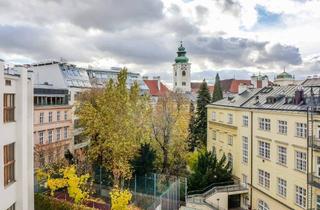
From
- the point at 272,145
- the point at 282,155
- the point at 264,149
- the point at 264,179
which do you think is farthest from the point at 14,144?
the point at 264,179

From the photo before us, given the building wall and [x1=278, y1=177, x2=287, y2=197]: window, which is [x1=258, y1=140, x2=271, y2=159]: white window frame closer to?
the building wall

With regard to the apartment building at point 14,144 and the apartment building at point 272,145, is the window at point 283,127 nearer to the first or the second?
the apartment building at point 272,145

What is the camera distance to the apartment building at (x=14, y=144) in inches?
588

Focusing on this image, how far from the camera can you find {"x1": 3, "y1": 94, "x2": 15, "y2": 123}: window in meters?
15.3

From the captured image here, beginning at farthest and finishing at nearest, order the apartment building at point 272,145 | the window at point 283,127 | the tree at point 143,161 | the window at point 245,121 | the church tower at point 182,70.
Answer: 1. the church tower at point 182,70
2. the window at point 245,121
3. the tree at point 143,161
4. the window at point 283,127
5. the apartment building at point 272,145

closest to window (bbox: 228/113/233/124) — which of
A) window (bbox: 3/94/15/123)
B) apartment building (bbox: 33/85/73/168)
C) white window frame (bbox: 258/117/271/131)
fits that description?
white window frame (bbox: 258/117/271/131)

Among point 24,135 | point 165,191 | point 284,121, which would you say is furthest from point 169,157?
point 24,135

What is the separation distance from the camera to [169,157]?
38.5 meters

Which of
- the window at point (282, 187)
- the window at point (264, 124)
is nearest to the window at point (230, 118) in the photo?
the window at point (264, 124)

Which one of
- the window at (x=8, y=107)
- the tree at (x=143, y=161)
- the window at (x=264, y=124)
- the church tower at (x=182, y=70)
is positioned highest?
the church tower at (x=182, y=70)

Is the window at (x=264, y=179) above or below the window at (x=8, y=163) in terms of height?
below

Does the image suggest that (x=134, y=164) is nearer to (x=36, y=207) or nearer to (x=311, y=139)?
(x=36, y=207)

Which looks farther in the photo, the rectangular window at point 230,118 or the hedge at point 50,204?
the rectangular window at point 230,118

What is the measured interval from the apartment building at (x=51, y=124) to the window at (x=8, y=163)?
18137mm
